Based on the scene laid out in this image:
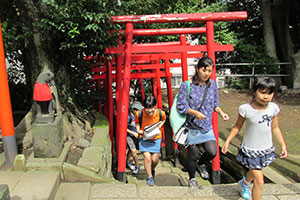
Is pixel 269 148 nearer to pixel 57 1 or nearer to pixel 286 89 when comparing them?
pixel 57 1

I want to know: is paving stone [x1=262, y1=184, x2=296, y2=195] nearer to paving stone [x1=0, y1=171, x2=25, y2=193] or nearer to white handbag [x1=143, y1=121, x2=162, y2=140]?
white handbag [x1=143, y1=121, x2=162, y2=140]

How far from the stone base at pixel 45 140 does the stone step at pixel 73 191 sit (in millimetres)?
451

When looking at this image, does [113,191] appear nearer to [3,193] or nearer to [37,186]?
[37,186]

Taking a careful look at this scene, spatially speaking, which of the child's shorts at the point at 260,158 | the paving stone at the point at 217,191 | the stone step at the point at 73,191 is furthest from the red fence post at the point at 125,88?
the child's shorts at the point at 260,158

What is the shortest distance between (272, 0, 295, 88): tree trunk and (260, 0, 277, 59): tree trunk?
30 centimetres

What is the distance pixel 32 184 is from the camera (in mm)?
2631

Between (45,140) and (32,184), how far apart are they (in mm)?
573

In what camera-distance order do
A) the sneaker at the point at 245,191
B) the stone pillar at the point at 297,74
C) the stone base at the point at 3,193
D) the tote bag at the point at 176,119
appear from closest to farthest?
the stone base at the point at 3,193 < the sneaker at the point at 245,191 < the tote bag at the point at 176,119 < the stone pillar at the point at 297,74

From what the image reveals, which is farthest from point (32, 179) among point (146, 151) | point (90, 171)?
point (146, 151)

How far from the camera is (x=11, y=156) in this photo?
3166 millimetres

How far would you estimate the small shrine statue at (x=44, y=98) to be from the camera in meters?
3.01

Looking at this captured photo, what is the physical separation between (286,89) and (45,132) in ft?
39.7

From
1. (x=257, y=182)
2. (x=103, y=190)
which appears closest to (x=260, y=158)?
(x=257, y=182)

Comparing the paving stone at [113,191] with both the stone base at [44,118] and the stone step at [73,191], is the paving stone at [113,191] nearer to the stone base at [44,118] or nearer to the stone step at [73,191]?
the stone step at [73,191]
